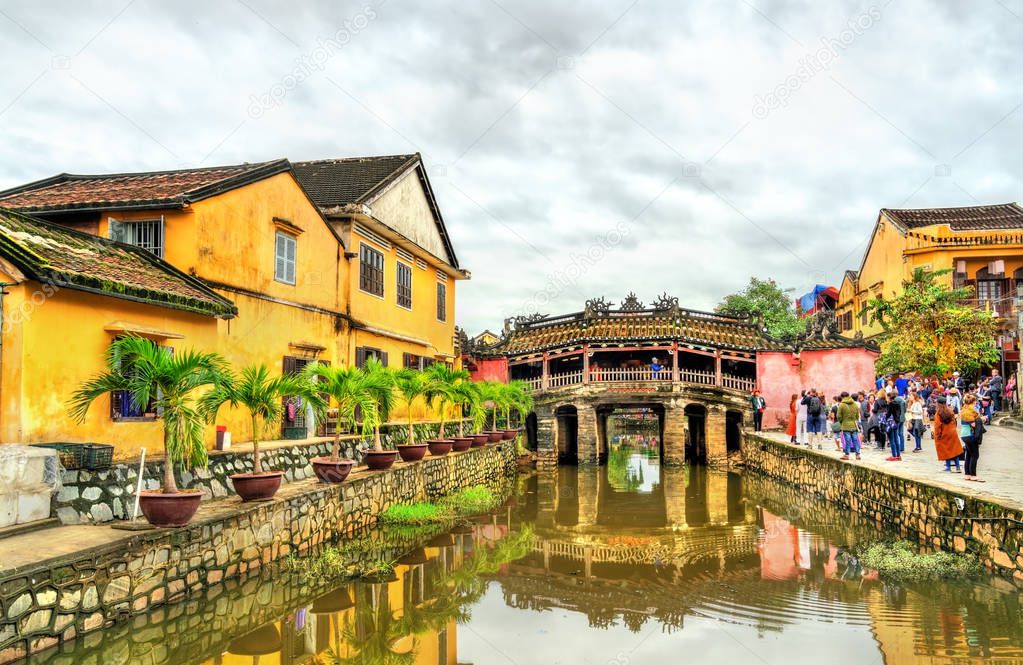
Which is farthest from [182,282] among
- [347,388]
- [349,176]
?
[349,176]

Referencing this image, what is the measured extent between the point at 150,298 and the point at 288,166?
18.8ft

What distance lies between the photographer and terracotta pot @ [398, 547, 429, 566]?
10848 mm

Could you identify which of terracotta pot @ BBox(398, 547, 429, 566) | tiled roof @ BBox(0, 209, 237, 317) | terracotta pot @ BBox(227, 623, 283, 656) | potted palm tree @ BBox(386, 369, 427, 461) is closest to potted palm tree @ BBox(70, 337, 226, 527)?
tiled roof @ BBox(0, 209, 237, 317)

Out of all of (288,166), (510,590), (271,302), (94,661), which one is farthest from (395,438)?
(94,661)

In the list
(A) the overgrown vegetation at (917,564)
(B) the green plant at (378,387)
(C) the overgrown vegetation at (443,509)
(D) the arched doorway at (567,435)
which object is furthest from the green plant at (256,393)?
(D) the arched doorway at (567,435)

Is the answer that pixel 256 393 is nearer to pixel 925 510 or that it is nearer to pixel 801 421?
pixel 925 510

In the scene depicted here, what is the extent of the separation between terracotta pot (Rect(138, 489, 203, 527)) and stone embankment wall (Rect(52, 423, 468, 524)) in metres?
0.82

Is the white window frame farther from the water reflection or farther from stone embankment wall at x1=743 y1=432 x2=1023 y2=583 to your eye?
stone embankment wall at x1=743 y1=432 x2=1023 y2=583

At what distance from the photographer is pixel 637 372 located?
2788cm

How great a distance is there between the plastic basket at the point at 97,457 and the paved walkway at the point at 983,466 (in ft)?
35.7

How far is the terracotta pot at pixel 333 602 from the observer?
8355 millimetres

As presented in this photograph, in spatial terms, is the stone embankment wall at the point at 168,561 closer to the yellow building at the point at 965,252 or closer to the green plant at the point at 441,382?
the green plant at the point at 441,382

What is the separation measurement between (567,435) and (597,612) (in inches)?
868

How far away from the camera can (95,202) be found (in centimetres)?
1277
